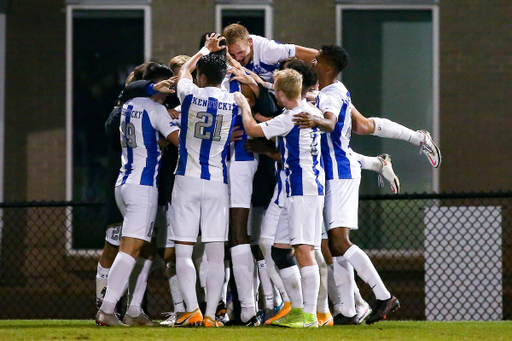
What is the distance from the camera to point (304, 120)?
17.8 ft

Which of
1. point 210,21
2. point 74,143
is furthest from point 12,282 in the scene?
point 210,21

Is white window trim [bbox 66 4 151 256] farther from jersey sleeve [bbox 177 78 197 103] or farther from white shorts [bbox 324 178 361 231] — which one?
white shorts [bbox 324 178 361 231]

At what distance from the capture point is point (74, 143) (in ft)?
31.3

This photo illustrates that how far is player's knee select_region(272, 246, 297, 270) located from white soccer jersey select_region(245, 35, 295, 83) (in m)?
1.49

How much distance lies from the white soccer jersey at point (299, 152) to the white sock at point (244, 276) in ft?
1.98

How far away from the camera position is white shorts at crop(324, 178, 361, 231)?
5641 millimetres

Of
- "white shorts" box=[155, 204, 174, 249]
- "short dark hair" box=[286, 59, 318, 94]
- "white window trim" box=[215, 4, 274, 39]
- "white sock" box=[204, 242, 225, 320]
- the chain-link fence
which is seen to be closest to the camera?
"white sock" box=[204, 242, 225, 320]

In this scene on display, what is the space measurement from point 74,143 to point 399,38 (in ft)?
14.2

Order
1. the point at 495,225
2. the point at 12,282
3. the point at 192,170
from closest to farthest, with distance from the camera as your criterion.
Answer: the point at 192,170
the point at 495,225
the point at 12,282

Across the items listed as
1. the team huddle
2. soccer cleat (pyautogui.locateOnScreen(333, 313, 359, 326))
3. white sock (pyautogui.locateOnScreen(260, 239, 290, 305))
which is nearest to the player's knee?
the team huddle

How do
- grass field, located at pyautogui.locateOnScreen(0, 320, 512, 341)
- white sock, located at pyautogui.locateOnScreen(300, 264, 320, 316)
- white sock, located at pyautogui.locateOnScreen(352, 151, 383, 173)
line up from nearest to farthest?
grass field, located at pyautogui.locateOnScreen(0, 320, 512, 341) < white sock, located at pyautogui.locateOnScreen(300, 264, 320, 316) < white sock, located at pyautogui.locateOnScreen(352, 151, 383, 173)

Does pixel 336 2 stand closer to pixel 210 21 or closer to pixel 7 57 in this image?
pixel 210 21

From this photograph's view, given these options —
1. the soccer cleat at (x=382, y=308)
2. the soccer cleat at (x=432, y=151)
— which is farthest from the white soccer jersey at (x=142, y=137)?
the soccer cleat at (x=432, y=151)

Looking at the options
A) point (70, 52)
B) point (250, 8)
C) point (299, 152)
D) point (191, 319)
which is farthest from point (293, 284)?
point (70, 52)
